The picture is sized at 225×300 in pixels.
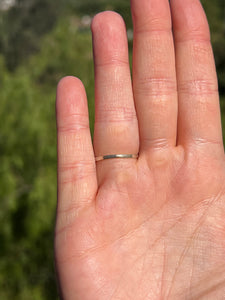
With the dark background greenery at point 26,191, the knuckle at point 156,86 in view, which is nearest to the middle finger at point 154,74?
the knuckle at point 156,86

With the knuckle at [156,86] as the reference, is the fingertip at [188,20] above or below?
above

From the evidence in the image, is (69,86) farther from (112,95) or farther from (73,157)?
(73,157)

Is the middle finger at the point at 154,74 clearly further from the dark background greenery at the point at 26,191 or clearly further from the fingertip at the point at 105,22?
the dark background greenery at the point at 26,191

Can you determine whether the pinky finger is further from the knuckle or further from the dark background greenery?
the dark background greenery

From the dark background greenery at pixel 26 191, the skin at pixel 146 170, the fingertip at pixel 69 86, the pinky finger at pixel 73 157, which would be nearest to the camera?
the skin at pixel 146 170

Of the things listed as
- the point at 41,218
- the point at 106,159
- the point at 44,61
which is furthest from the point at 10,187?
the point at 44,61

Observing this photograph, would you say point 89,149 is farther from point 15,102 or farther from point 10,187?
point 15,102

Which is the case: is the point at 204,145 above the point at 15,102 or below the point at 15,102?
below

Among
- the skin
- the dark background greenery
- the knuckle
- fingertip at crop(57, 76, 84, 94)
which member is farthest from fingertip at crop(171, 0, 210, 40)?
the dark background greenery
